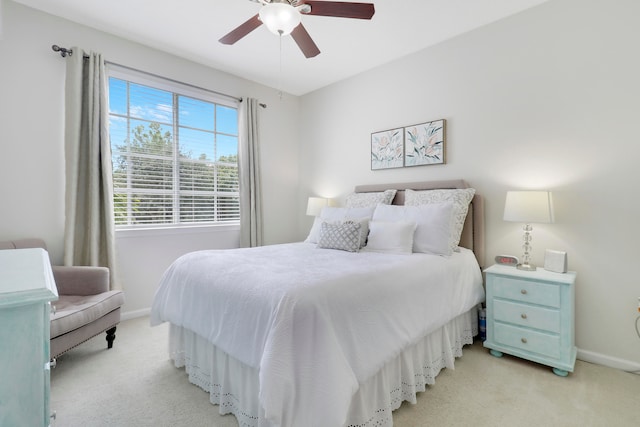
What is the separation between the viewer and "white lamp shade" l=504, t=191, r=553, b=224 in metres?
2.25

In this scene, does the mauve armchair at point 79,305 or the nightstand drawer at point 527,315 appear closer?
the mauve armchair at point 79,305

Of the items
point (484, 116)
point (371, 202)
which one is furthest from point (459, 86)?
point (371, 202)

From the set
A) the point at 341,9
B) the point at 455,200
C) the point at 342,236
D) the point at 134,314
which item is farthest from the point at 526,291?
the point at 134,314

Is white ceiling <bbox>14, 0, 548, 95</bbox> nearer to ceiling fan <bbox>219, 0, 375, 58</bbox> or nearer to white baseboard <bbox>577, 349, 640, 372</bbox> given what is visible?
ceiling fan <bbox>219, 0, 375, 58</bbox>

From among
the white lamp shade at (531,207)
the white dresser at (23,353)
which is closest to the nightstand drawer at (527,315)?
the white lamp shade at (531,207)

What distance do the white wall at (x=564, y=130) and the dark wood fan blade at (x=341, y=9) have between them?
159 cm

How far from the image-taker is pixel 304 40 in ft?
7.04

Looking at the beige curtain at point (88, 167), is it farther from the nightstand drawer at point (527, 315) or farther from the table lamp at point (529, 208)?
the table lamp at point (529, 208)

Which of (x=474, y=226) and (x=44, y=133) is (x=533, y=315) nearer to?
(x=474, y=226)

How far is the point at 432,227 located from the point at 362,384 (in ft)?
4.80

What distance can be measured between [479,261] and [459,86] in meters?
1.72

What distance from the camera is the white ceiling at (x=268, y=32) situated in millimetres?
2564

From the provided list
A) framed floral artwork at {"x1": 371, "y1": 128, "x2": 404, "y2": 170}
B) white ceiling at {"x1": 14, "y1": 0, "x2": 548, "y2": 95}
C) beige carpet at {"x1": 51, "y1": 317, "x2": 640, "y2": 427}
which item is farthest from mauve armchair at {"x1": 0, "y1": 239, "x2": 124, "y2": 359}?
framed floral artwork at {"x1": 371, "y1": 128, "x2": 404, "y2": 170}

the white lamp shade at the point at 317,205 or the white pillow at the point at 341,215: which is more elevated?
the white lamp shade at the point at 317,205
